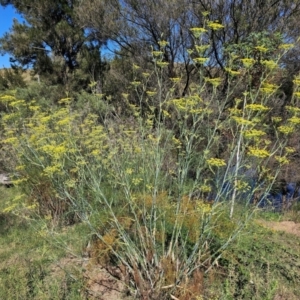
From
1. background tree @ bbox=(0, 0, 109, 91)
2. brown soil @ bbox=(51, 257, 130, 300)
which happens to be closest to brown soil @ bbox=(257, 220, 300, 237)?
brown soil @ bbox=(51, 257, 130, 300)

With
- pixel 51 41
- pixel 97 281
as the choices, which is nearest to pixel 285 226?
→ pixel 97 281

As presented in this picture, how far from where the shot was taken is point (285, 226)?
561cm

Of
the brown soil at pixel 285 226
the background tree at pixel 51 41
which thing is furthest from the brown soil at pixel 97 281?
the background tree at pixel 51 41

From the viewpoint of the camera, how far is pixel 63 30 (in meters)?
14.0

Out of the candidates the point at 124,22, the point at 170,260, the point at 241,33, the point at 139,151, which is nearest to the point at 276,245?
the point at 170,260

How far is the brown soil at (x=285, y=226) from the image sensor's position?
523 centimetres

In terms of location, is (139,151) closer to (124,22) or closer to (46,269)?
(46,269)

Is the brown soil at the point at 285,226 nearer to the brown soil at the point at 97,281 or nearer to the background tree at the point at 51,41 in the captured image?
the brown soil at the point at 97,281

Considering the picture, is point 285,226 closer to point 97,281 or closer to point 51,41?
point 97,281

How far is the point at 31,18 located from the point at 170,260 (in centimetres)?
1432

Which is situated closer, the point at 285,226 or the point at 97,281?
the point at 97,281

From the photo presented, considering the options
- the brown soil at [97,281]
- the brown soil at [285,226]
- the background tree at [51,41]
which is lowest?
the brown soil at [285,226]

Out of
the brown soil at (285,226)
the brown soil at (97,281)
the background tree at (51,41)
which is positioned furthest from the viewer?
the background tree at (51,41)

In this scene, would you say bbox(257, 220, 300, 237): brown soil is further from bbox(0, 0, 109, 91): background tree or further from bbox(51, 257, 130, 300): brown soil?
bbox(0, 0, 109, 91): background tree
